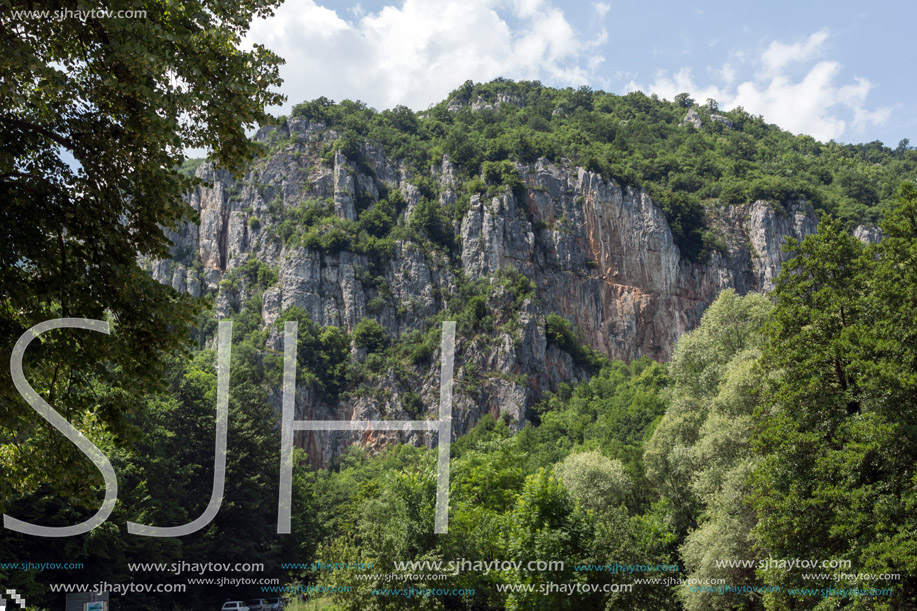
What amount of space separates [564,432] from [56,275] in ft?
228

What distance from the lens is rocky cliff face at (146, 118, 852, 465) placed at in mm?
90812

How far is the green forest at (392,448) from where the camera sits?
25.7 feet

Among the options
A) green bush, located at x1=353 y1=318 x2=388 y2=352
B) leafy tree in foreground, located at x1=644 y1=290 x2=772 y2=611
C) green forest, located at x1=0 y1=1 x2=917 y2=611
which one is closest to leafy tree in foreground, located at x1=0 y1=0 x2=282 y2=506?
green forest, located at x1=0 y1=1 x2=917 y2=611

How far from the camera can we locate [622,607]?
1942 centimetres

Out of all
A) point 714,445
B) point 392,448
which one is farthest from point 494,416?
point 714,445

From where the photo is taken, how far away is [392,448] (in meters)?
76.9

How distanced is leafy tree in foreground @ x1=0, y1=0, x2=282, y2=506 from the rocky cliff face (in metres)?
80.4
